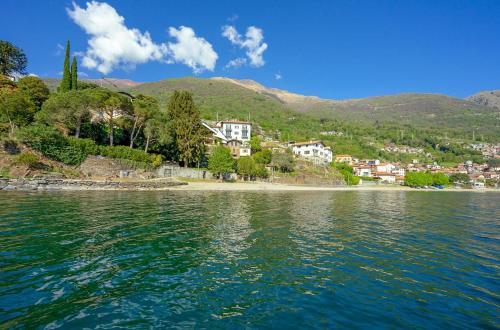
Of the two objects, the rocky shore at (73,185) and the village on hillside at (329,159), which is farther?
the village on hillside at (329,159)

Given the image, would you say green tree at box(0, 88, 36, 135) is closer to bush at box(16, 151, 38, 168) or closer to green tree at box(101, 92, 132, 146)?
bush at box(16, 151, 38, 168)

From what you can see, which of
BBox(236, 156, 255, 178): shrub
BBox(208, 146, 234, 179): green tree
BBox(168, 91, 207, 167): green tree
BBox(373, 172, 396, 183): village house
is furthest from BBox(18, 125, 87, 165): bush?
BBox(373, 172, 396, 183): village house

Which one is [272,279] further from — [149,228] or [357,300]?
[149,228]

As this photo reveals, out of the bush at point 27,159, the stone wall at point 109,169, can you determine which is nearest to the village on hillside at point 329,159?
the stone wall at point 109,169

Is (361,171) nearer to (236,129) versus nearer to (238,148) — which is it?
(236,129)

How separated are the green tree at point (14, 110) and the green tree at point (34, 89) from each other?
9.80m

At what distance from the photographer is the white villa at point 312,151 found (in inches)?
4880

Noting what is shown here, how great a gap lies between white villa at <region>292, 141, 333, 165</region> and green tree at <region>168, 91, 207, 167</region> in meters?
56.1

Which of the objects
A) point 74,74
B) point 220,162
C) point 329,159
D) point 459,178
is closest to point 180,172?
point 220,162

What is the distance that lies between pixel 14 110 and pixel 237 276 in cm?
6121

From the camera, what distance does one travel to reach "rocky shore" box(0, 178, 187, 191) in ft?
149

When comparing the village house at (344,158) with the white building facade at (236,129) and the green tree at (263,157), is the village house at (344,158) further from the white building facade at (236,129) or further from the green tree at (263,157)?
the green tree at (263,157)

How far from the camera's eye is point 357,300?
Result: 1012 centimetres

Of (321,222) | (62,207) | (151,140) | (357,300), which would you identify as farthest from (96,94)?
(357,300)
